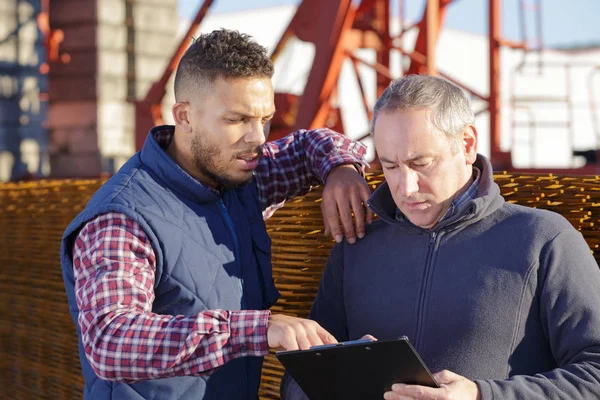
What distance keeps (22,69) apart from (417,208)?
36.7 feet

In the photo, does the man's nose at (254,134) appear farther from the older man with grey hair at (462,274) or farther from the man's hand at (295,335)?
the man's hand at (295,335)

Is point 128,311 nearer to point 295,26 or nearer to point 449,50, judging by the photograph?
point 295,26

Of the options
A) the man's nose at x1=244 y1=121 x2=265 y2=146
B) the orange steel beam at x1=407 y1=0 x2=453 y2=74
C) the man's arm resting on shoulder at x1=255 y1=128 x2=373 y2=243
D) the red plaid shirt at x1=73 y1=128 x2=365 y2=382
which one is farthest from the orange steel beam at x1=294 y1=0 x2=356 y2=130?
the red plaid shirt at x1=73 y1=128 x2=365 y2=382

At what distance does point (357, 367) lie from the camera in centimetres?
200

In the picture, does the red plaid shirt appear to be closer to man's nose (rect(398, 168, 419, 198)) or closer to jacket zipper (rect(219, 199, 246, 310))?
jacket zipper (rect(219, 199, 246, 310))

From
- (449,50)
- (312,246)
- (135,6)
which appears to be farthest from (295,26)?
(449,50)

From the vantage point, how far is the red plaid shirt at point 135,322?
2.08 meters

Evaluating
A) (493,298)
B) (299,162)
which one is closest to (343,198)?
(299,162)

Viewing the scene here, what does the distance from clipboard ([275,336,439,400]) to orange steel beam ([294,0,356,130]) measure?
23.1ft

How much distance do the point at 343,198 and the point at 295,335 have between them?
778mm

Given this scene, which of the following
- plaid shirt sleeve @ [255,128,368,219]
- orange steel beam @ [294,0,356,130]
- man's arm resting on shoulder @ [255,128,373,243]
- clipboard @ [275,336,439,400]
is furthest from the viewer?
orange steel beam @ [294,0,356,130]

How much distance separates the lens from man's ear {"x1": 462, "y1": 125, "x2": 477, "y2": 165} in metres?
2.34

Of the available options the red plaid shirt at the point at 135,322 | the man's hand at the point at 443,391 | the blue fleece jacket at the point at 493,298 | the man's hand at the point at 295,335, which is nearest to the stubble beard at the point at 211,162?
the red plaid shirt at the point at 135,322

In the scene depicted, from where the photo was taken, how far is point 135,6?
12.4 metres
